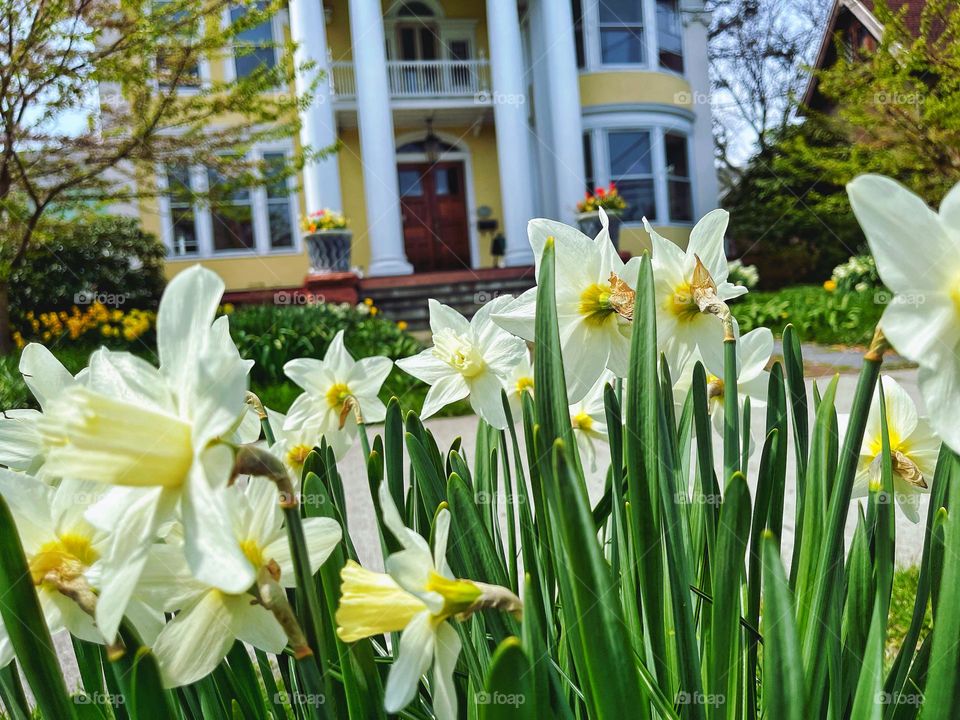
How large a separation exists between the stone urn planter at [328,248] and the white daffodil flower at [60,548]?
10.3 m

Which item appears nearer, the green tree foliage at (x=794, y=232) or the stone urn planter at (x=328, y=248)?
the stone urn planter at (x=328, y=248)

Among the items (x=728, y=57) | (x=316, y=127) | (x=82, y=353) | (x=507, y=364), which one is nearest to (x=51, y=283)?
(x=82, y=353)

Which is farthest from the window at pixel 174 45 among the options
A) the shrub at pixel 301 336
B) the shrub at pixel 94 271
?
the shrub at pixel 94 271

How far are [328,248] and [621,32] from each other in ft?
26.4

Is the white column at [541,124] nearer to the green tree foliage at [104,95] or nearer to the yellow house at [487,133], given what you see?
the yellow house at [487,133]

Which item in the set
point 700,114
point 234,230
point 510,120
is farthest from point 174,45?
point 700,114

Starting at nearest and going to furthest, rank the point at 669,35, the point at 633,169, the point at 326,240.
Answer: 1. the point at 326,240
2. the point at 633,169
3. the point at 669,35

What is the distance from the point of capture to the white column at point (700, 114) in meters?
15.3

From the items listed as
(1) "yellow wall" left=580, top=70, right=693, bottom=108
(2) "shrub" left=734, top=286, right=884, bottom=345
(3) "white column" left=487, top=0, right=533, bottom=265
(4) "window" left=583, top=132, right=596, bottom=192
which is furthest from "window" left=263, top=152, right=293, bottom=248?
(2) "shrub" left=734, top=286, right=884, bottom=345

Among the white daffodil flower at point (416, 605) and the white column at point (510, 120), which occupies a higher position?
the white column at point (510, 120)

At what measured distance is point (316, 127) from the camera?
12.1 meters

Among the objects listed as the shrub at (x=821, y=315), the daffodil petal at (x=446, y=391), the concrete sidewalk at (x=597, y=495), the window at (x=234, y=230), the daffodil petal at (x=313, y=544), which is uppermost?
the window at (x=234, y=230)

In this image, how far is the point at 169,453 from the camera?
46 centimetres

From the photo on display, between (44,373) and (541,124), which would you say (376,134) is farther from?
(44,373)
